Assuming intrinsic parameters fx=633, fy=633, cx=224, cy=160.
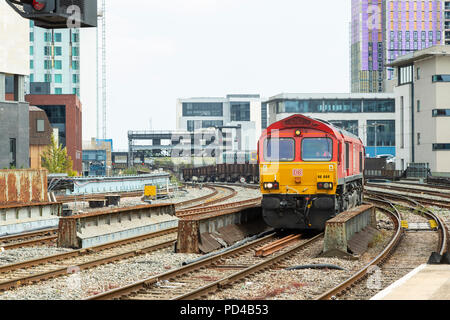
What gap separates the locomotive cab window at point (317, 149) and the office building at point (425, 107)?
54.9 metres

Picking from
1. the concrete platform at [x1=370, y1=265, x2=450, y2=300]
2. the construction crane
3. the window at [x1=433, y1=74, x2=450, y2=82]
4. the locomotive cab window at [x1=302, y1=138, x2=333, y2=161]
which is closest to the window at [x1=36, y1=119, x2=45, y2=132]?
the window at [x1=433, y1=74, x2=450, y2=82]

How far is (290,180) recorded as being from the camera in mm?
18969

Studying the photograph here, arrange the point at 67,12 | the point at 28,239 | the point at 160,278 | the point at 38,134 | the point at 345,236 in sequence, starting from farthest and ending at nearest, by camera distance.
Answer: the point at 38,134 < the point at 28,239 < the point at 345,236 < the point at 160,278 < the point at 67,12

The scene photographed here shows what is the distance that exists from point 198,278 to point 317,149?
791 centimetres

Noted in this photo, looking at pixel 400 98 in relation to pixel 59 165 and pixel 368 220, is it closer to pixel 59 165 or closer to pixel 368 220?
pixel 59 165

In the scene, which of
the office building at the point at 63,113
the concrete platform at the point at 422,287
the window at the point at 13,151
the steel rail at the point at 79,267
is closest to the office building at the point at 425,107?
the office building at the point at 63,113

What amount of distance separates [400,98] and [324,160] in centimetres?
6497

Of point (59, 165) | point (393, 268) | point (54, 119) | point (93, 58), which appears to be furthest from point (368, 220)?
point (93, 58)

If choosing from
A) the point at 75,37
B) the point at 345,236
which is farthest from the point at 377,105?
the point at 345,236

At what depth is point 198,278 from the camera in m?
12.2

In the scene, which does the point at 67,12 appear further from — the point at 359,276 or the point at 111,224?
the point at 111,224

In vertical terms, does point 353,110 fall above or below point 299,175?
above

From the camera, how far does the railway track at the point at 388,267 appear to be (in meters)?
10.5

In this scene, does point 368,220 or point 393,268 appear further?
point 368,220
